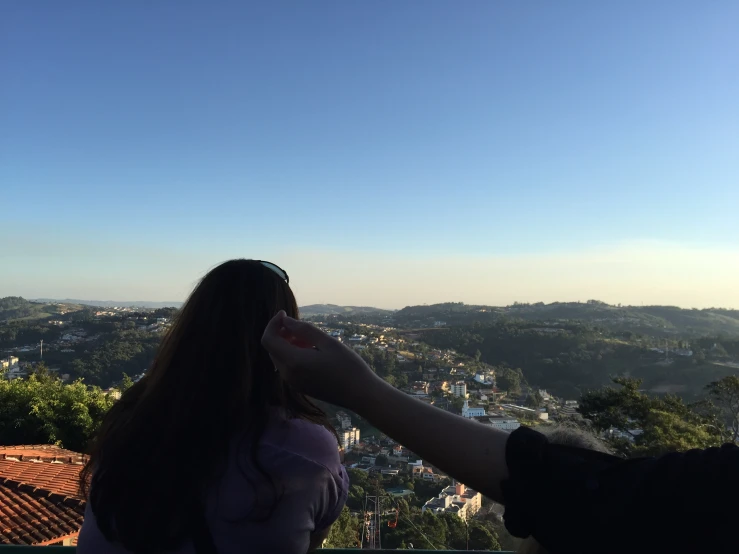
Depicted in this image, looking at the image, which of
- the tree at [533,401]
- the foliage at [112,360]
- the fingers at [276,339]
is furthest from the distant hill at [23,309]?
the fingers at [276,339]

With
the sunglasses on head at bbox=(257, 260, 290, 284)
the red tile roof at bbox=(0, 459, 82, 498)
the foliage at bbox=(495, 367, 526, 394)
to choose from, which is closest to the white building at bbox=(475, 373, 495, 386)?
the foliage at bbox=(495, 367, 526, 394)

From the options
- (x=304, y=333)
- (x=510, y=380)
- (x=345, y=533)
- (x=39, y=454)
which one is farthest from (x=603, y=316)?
(x=304, y=333)

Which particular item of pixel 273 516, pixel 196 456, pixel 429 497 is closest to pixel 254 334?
pixel 196 456

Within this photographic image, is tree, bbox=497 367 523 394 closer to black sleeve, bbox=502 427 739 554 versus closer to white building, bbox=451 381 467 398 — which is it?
white building, bbox=451 381 467 398

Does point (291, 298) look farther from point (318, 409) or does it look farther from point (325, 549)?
point (325, 549)

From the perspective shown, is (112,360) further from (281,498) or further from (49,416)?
(281,498)
